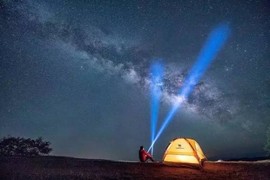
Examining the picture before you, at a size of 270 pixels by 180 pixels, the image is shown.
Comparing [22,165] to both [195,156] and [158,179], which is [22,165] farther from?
[195,156]

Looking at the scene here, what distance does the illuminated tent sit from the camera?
1547 cm

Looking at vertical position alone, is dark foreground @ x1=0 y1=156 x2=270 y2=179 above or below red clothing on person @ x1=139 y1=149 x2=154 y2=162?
below

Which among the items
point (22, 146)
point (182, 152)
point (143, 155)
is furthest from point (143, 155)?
point (22, 146)

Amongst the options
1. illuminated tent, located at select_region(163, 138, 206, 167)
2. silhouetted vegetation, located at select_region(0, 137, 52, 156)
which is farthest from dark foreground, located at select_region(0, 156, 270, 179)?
silhouetted vegetation, located at select_region(0, 137, 52, 156)

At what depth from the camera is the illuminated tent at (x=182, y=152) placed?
1547 cm

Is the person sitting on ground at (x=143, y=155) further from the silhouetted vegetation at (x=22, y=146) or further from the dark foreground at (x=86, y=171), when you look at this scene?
the silhouetted vegetation at (x=22, y=146)

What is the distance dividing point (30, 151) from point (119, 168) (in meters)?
22.4

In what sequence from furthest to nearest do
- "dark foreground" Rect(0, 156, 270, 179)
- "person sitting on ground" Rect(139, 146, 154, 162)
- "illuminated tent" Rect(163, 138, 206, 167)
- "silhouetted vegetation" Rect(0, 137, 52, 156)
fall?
"silhouetted vegetation" Rect(0, 137, 52, 156) → "person sitting on ground" Rect(139, 146, 154, 162) → "illuminated tent" Rect(163, 138, 206, 167) → "dark foreground" Rect(0, 156, 270, 179)

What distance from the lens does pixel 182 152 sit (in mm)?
16156

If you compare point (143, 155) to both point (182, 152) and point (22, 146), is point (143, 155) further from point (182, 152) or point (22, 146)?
point (22, 146)

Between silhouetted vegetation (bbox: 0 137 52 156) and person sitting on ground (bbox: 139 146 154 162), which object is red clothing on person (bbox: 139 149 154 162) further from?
silhouetted vegetation (bbox: 0 137 52 156)

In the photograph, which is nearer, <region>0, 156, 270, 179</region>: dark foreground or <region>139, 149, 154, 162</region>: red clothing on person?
<region>0, 156, 270, 179</region>: dark foreground

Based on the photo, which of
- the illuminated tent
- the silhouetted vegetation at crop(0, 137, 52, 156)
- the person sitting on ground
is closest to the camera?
the illuminated tent

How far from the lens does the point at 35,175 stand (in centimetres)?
894
